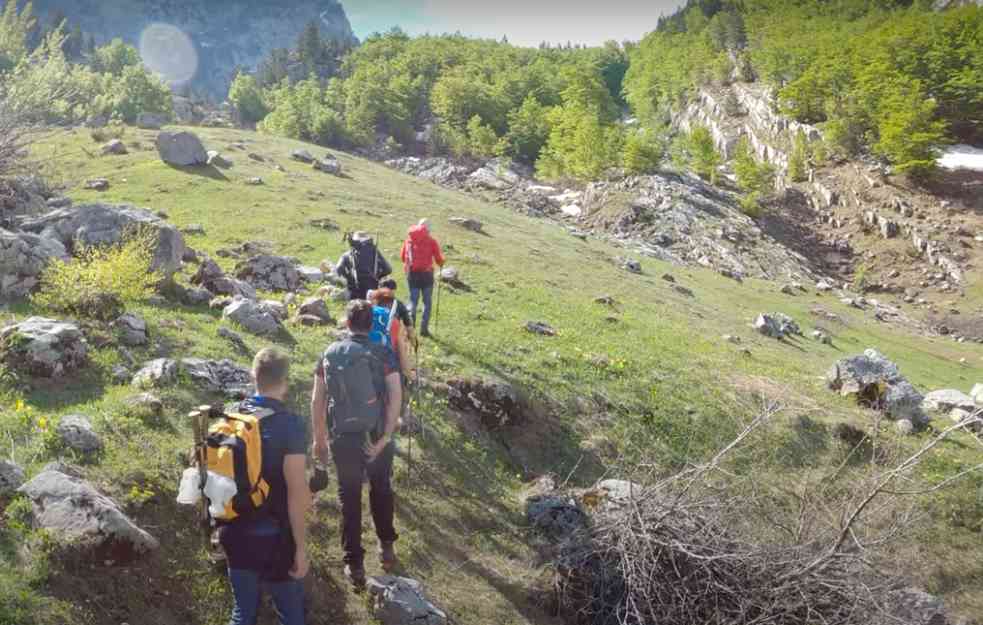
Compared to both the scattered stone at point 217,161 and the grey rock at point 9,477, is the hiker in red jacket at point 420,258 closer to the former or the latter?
the grey rock at point 9,477

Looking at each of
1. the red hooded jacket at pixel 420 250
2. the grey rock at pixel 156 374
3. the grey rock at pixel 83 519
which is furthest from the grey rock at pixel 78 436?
the red hooded jacket at pixel 420 250

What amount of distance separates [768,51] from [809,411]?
118m

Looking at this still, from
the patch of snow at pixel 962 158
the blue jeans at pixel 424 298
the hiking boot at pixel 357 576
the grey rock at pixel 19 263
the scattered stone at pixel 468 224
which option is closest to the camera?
the hiking boot at pixel 357 576

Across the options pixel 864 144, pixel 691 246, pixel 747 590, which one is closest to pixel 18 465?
pixel 747 590

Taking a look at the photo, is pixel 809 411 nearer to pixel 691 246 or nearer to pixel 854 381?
pixel 854 381

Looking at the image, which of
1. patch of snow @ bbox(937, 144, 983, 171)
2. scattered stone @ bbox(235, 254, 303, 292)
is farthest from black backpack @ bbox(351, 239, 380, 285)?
patch of snow @ bbox(937, 144, 983, 171)

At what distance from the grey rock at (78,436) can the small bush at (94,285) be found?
412 cm

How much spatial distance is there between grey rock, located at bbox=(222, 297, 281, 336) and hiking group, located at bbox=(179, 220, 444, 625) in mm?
6767

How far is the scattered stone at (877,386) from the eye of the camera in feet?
60.3

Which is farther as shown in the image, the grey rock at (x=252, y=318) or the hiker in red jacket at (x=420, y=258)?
the hiker in red jacket at (x=420, y=258)

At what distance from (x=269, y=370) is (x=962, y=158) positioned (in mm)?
95481

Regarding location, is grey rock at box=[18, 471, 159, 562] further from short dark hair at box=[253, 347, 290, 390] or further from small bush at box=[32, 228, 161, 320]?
small bush at box=[32, 228, 161, 320]

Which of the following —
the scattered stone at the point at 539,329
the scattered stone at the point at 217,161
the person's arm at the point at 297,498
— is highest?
the scattered stone at the point at 217,161

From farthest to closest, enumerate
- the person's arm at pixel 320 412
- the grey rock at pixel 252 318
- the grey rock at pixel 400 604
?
the grey rock at pixel 252 318 < the person's arm at pixel 320 412 < the grey rock at pixel 400 604
